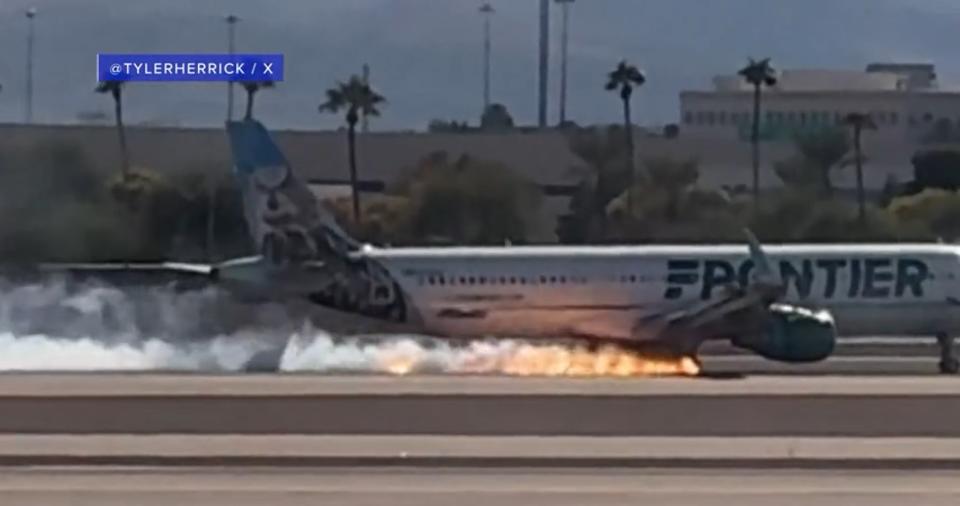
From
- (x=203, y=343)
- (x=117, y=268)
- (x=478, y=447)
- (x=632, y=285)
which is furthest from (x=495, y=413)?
(x=117, y=268)

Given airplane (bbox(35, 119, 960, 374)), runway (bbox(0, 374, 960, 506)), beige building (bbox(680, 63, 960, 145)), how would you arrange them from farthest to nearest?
beige building (bbox(680, 63, 960, 145)) < airplane (bbox(35, 119, 960, 374)) < runway (bbox(0, 374, 960, 506))

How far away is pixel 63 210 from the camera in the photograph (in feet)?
158

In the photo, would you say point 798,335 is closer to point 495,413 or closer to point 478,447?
point 495,413

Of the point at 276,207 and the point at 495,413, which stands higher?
the point at 276,207

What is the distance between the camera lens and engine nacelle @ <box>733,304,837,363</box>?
44.5 meters

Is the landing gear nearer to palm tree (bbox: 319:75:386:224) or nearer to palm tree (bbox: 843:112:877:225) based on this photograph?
palm tree (bbox: 843:112:877:225)

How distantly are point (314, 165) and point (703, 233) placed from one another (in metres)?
21.4

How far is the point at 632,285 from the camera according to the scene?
155 ft

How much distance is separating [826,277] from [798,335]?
11.6ft

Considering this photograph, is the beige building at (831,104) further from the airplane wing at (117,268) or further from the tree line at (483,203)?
the airplane wing at (117,268)

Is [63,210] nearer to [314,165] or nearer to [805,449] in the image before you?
[805,449]
